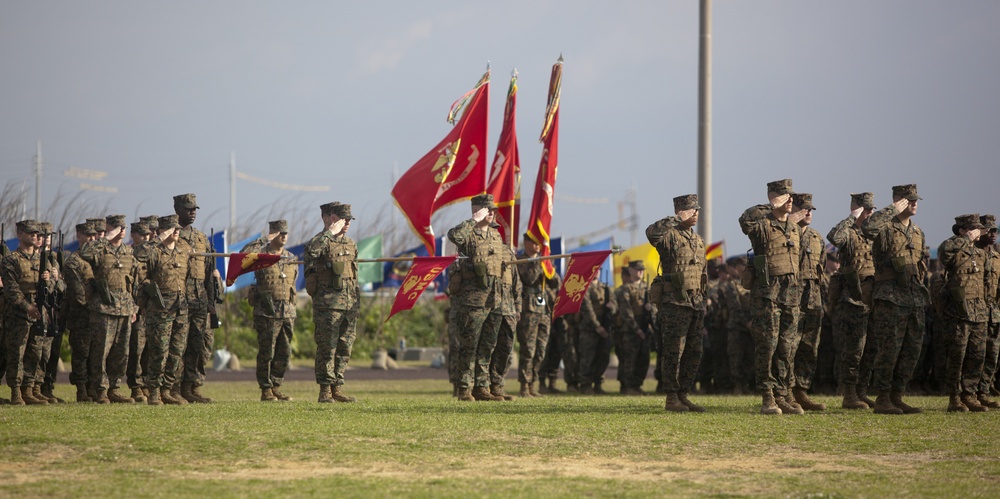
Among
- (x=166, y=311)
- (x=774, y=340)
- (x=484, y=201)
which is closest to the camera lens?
(x=774, y=340)

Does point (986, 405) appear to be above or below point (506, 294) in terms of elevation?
below

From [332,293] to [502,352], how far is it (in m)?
2.27

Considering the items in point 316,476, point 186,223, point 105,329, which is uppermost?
point 186,223

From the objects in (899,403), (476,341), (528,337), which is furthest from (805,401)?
(528,337)

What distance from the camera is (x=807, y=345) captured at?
38.3ft

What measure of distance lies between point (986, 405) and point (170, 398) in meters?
9.00

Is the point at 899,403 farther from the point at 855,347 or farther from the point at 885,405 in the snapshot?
the point at 855,347

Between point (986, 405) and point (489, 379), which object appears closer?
point (986, 405)

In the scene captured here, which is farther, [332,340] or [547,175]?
[547,175]

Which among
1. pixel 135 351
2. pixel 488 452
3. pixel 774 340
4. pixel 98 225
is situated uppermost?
pixel 98 225

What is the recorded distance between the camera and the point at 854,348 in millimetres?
12523

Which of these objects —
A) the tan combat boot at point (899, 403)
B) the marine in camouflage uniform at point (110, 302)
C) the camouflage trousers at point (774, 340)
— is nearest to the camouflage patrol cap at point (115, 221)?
the marine in camouflage uniform at point (110, 302)

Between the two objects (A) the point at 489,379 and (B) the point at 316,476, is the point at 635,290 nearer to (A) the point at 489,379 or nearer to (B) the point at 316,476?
(A) the point at 489,379

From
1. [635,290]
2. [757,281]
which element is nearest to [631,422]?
[757,281]
